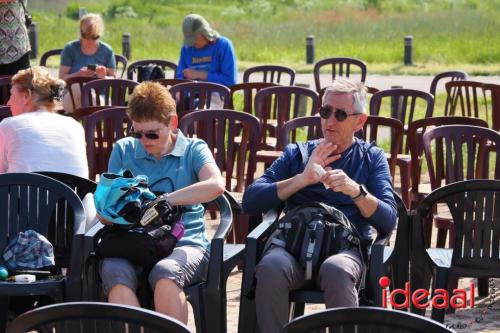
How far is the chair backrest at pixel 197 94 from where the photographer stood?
982cm

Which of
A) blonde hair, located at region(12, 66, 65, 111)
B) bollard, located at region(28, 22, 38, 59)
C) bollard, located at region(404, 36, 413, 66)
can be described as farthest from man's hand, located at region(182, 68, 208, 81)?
bollard, located at region(28, 22, 38, 59)

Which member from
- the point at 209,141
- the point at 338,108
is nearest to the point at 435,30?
the point at 209,141

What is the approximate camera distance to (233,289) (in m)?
7.11

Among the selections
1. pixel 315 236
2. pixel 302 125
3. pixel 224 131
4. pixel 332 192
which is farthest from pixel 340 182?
pixel 224 131

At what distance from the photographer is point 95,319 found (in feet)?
11.8

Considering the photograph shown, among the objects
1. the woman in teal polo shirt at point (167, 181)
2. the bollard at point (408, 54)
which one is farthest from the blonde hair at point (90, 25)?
the bollard at point (408, 54)

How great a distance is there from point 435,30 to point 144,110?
30.2m

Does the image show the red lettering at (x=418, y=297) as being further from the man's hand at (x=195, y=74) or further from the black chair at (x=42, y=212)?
the man's hand at (x=195, y=74)

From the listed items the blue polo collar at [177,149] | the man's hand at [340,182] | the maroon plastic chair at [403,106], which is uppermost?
the blue polo collar at [177,149]

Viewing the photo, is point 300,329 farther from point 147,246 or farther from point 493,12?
point 493,12

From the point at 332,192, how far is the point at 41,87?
1.73 m

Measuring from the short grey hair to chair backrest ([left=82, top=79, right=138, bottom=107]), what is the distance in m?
4.57

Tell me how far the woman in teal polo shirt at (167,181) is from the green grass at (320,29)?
58.8 ft

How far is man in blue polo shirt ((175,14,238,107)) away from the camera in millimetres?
11008
